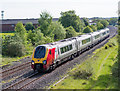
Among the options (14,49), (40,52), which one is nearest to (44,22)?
(14,49)

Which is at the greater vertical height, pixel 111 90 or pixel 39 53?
pixel 39 53

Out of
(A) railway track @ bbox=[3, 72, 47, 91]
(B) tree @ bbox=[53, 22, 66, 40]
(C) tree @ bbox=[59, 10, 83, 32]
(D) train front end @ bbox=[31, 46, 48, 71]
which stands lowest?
(A) railway track @ bbox=[3, 72, 47, 91]

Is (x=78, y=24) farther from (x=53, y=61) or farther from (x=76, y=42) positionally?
(x=53, y=61)

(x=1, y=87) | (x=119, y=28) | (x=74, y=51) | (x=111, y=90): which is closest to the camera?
(x=111, y=90)

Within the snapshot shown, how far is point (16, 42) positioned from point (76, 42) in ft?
33.6

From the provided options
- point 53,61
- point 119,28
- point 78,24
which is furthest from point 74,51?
point 78,24

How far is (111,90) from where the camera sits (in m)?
11.9

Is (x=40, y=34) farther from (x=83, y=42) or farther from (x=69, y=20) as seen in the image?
(x=69, y=20)

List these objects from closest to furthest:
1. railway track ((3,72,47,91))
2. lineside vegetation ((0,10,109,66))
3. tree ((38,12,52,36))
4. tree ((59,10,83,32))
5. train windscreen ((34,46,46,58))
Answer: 1. railway track ((3,72,47,91))
2. train windscreen ((34,46,46,58))
3. lineside vegetation ((0,10,109,66))
4. tree ((38,12,52,36))
5. tree ((59,10,83,32))

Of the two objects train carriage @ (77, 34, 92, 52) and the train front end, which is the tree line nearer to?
train carriage @ (77, 34, 92, 52)

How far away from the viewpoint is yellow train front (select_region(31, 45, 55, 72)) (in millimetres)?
17609

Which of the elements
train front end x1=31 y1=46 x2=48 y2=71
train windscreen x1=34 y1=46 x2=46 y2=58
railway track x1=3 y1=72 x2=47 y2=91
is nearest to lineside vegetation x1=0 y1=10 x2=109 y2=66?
train windscreen x1=34 y1=46 x2=46 y2=58

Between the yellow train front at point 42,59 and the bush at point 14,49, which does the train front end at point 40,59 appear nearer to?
the yellow train front at point 42,59

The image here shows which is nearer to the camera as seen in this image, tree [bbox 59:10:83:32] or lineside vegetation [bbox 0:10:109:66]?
lineside vegetation [bbox 0:10:109:66]
